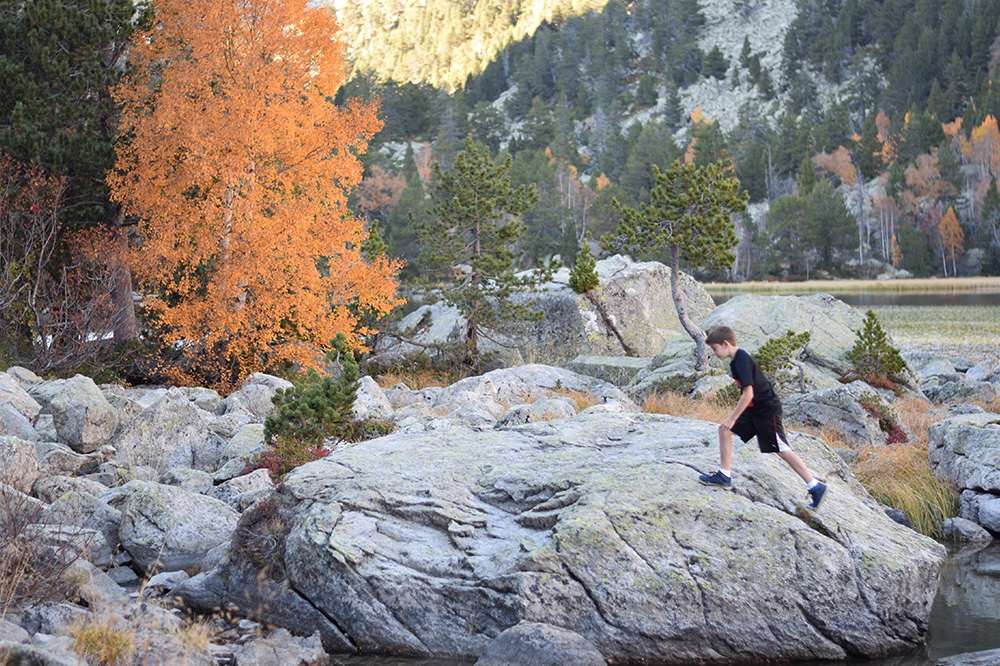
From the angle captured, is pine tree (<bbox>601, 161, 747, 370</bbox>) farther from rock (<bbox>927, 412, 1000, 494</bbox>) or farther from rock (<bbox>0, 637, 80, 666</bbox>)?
rock (<bbox>0, 637, 80, 666</bbox>)

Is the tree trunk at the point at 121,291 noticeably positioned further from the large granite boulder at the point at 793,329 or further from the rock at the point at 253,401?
the large granite boulder at the point at 793,329

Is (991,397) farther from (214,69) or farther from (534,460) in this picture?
(214,69)

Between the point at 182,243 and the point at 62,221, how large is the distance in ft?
10.6

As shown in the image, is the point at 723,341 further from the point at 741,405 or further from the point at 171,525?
the point at 171,525

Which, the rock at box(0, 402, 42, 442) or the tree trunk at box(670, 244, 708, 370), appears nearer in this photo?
the rock at box(0, 402, 42, 442)

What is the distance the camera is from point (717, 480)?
714 centimetres

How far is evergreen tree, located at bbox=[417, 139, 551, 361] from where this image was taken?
67.7 feet

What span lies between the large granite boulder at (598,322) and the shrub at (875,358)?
6.17 meters

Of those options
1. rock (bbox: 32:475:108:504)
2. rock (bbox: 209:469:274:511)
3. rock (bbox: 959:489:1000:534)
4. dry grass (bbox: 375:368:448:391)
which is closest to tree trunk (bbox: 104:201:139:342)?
dry grass (bbox: 375:368:448:391)

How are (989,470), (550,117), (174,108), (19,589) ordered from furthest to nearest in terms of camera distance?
(550,117) → (174,108) → (989,470) → (19,589)

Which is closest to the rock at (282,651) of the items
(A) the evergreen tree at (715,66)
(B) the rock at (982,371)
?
(B) the rock at (982,371)

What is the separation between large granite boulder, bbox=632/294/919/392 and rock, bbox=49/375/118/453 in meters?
10.2

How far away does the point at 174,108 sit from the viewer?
52.8 feet

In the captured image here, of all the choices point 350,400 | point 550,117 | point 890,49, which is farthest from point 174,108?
point 890,49
